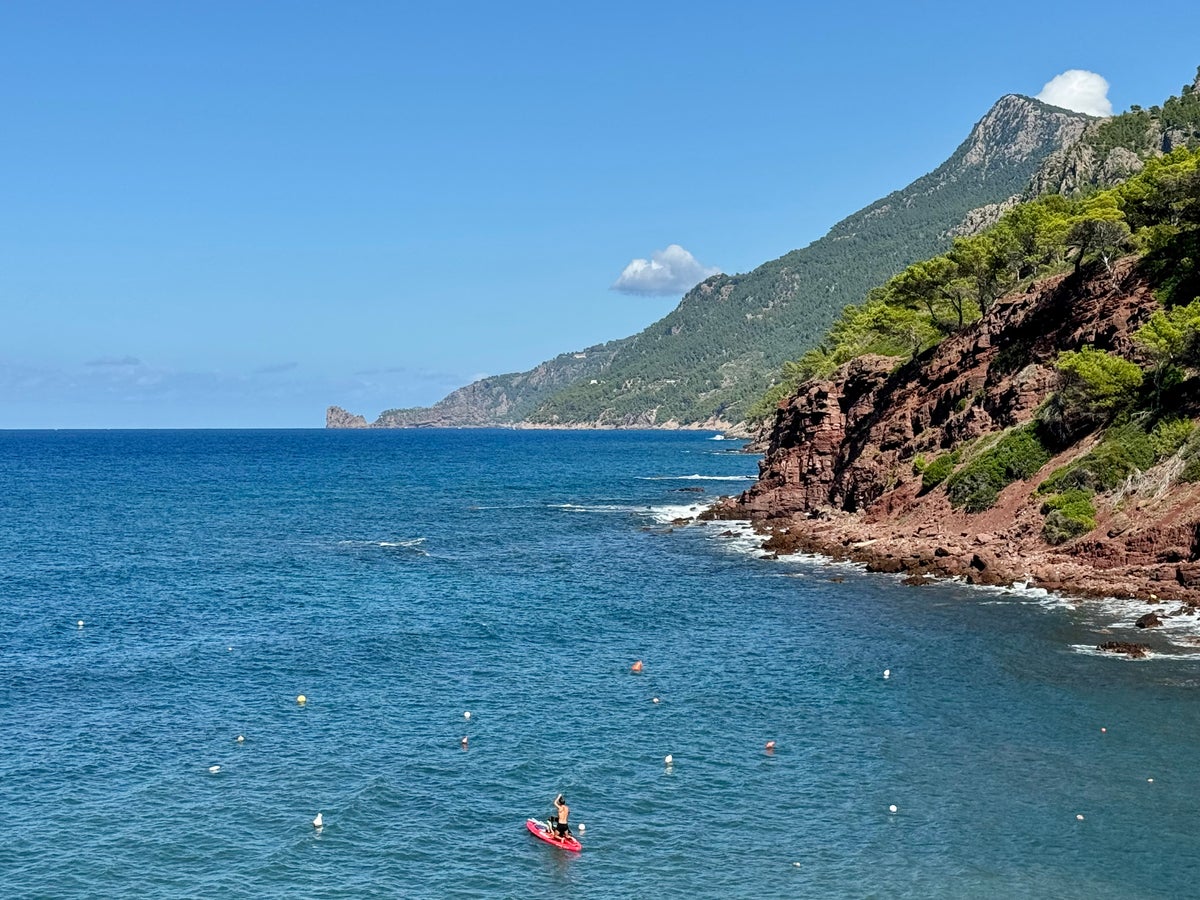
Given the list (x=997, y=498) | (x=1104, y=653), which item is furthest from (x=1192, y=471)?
(x=1104, y=653)

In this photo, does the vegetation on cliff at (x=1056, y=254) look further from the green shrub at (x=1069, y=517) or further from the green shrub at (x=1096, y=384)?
the green shrub at (x=1069, y=517)

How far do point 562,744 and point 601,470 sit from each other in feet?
517

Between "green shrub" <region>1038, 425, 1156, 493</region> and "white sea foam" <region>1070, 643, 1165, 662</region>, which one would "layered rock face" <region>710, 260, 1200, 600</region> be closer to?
"green shrub" <region>1038, 425, 1156, 493</region>

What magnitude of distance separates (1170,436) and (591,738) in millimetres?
46315

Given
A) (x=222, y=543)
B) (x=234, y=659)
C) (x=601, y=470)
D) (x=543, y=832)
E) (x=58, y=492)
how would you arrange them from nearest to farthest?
(x=543, y=832) < (x=234, y=659) < (x=222, y=543) < (x=58, y=492) < (x=601, y=470)

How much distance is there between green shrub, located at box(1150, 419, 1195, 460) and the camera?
2586 inches

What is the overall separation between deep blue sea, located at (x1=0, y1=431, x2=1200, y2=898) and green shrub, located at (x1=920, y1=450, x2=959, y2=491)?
43.2 feet

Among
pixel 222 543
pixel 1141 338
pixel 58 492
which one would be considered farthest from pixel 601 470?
pixel 1141 338

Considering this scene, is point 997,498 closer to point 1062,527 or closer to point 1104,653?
point 1062,527

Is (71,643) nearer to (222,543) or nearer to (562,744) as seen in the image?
(562,744)

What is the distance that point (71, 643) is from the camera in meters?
55.9

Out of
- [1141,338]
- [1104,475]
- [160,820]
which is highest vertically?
[1141,338]

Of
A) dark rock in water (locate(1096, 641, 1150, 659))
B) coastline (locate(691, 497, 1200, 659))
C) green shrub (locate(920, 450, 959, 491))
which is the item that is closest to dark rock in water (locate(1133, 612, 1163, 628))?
coastline (locate(691, 497, 1200, 659))

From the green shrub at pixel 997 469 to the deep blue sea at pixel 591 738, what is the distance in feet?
37.7
